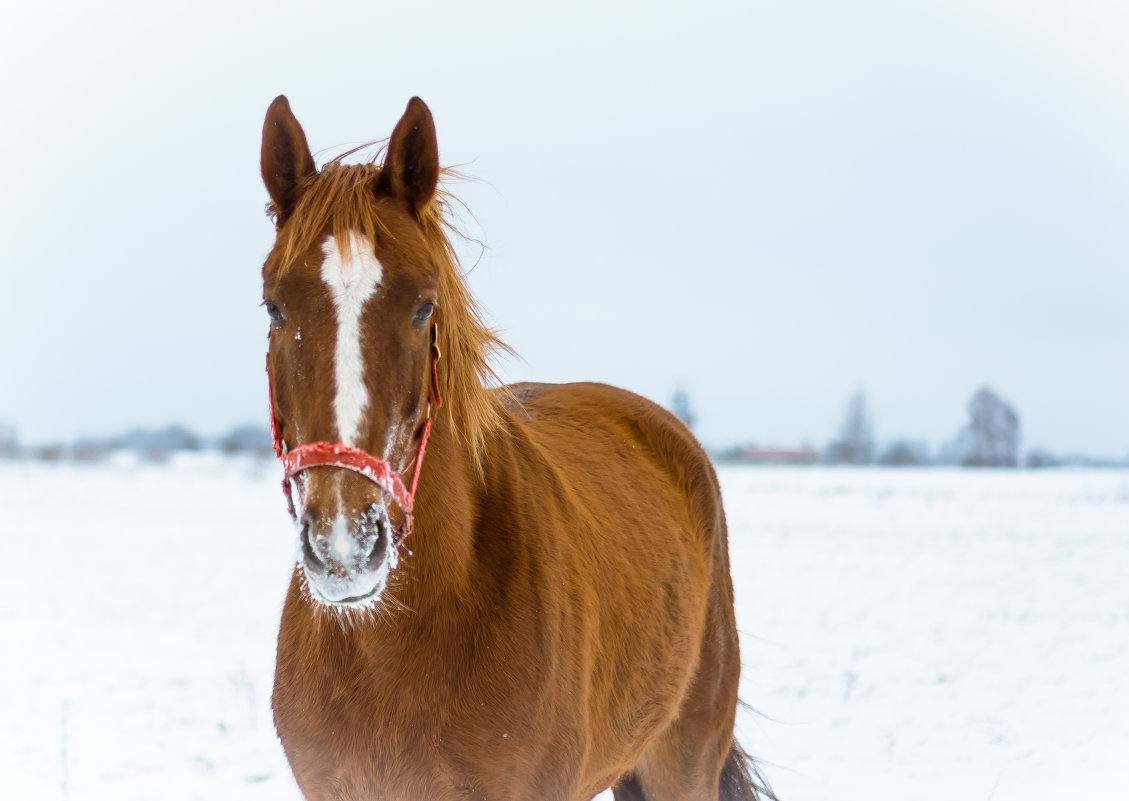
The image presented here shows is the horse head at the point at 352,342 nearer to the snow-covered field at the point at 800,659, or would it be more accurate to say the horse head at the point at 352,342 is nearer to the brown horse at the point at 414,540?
the brown horse at the point at 414,540

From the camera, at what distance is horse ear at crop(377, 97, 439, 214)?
7.36ft

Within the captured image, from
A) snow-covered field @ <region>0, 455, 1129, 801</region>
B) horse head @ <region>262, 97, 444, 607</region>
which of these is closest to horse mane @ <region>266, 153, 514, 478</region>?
horse head @ <region>262, 97, 444, 607</region>

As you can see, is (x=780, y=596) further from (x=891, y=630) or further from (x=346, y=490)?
(x=346, y=490)

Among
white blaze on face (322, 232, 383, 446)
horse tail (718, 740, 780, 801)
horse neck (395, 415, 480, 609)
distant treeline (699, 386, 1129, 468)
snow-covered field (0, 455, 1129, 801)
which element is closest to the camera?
white blaze on face (322, 232, 383, 446)

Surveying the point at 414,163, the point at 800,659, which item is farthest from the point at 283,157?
the point at 800,659

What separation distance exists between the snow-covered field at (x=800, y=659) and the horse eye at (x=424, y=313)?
12.3 ft

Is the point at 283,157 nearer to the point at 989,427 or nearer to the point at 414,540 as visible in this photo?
the point at 414,540

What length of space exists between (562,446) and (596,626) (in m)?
0.88

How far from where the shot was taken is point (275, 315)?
6.73 feet

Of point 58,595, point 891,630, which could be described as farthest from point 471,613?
point 58,595

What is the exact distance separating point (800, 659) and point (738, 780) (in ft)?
12.7

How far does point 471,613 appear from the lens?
2.23m

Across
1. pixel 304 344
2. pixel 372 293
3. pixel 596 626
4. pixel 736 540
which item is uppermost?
pixel 372 293

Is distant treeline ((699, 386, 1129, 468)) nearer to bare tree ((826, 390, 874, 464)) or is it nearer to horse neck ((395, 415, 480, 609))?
bare tree ((826, 390, 874, 464))
